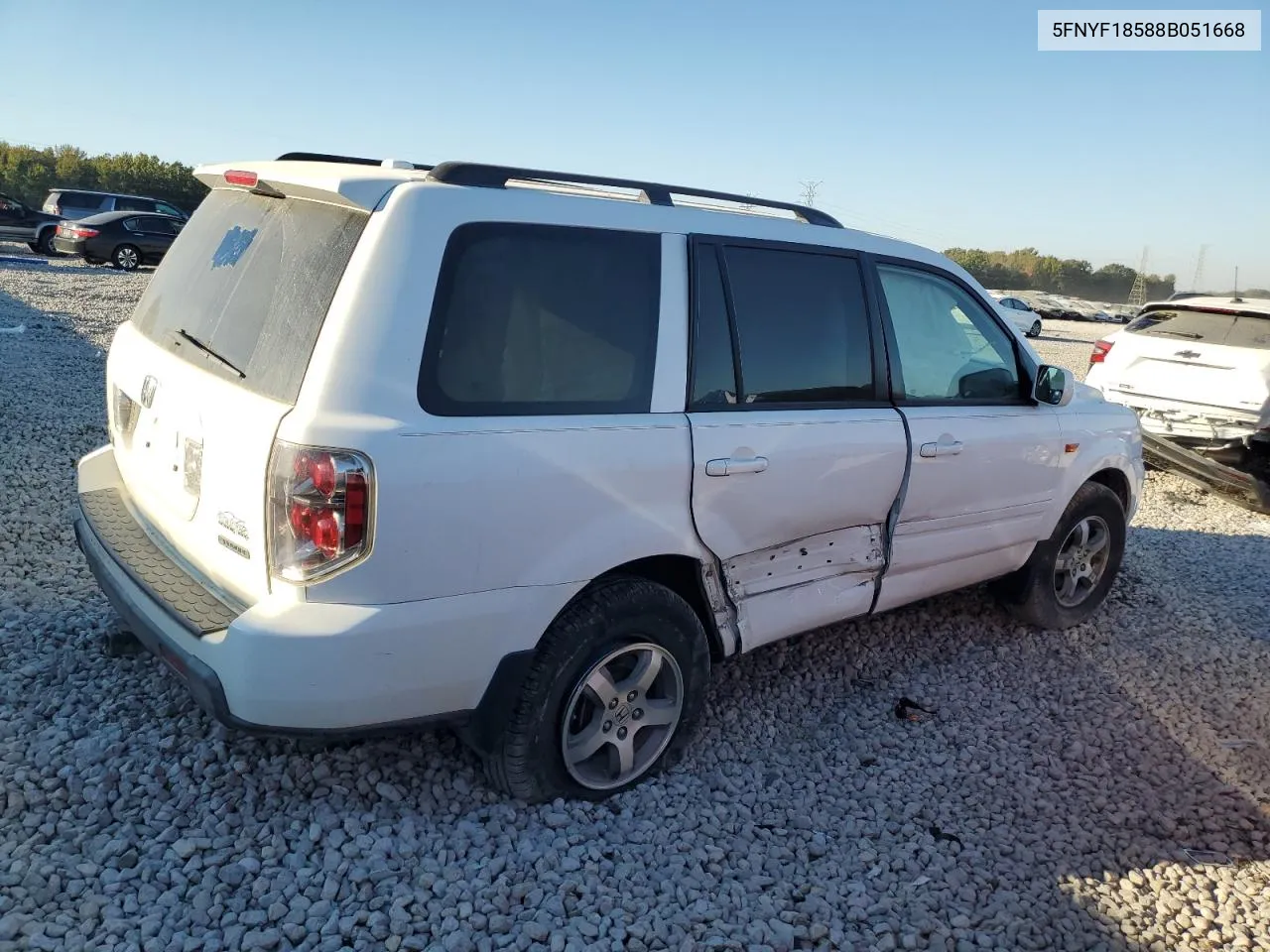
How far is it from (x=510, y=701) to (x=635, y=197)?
1739 mm

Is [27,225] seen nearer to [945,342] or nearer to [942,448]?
[945,342]

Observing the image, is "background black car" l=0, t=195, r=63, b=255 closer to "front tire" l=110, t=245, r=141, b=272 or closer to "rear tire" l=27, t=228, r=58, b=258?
"rear tire" l=27, t=228, r=58, b=258

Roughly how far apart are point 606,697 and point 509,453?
37.5 inches

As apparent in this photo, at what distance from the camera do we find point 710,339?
319cm

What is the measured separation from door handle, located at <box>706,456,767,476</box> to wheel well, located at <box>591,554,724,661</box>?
0.31m

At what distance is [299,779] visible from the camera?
10.0ft

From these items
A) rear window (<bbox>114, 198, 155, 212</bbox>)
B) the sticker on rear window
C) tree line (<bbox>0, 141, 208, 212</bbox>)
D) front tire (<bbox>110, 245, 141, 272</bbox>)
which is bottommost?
the sticker on rear window

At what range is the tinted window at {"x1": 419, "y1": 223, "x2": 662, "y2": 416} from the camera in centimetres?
259

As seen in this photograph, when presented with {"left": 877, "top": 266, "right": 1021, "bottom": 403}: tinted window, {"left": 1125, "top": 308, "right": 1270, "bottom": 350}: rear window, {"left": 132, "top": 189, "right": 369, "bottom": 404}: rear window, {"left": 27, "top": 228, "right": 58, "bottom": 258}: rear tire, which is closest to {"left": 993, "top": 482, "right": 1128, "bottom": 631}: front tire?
{"left": 877, "top": 266, "right": 1021, "bottom": 403}: tinted window

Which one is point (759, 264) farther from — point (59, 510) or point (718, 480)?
point (59, 510)

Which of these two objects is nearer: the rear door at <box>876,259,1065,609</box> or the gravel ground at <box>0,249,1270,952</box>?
the gravel ground at <box>0,249,1270,952</box>

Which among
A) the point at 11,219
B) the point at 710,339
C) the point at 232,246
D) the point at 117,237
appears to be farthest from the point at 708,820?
the point at 11,219

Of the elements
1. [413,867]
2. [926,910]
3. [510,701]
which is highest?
[510,701]

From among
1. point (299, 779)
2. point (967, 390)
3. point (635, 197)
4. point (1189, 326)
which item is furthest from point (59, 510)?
point (1189, 326)
